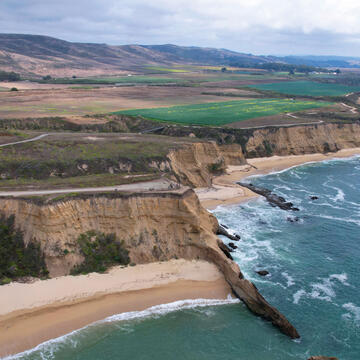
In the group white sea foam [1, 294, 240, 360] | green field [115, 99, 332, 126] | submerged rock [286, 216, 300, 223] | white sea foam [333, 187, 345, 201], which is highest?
green field [115, 99, 332, 126]

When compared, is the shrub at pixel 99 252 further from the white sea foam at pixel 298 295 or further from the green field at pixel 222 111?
the green field at pixel 222 111

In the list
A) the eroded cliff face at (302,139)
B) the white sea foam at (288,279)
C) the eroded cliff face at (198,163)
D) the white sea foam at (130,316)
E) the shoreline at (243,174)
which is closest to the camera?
the white sea foam at (130,316)

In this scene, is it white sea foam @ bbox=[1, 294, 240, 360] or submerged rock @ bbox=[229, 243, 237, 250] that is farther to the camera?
submerged rock @ bbox=[229, 243, 237, 250]

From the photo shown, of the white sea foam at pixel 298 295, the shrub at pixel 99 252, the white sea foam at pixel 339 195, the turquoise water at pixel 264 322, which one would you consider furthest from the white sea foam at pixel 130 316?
the white sea foam at pixel 339 195

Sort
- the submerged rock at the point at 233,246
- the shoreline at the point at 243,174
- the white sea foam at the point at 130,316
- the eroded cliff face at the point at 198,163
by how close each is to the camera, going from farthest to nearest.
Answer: the eroded cliff face at the point at 198,163 < the shoreline at the point at 243,174 < the submerged rock at the point at 233,246 < the white sea foam at the point at 130,316

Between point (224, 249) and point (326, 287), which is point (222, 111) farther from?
point (326, 287)

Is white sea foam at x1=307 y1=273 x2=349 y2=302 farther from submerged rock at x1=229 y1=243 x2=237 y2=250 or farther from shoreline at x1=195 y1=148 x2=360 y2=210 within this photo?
shoreline at x1=195 y1=148 x2=360 y2=210

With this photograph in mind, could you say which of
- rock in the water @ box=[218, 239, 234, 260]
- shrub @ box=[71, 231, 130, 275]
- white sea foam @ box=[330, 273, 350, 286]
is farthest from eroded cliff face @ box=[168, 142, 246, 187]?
white sea foam @ box=[330, 273, 350, 286]
